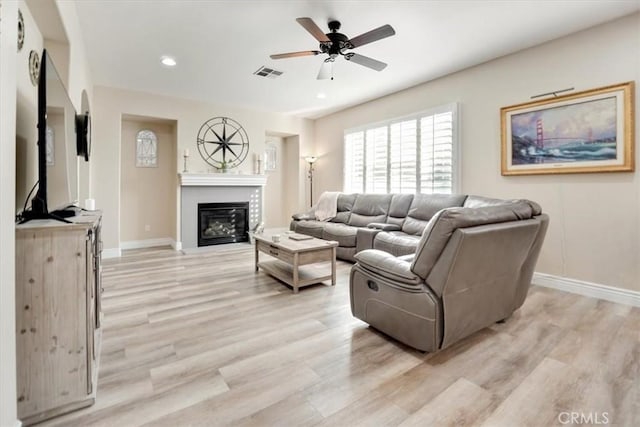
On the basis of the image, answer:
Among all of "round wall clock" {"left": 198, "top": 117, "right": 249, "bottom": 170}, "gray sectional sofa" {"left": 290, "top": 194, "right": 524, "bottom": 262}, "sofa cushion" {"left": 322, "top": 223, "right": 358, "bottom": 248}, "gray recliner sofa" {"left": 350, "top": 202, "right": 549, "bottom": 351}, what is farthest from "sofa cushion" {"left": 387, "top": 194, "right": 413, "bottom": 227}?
"round wall clock" {"left": 198, "top": 117, "right": 249, "bottom": 170}

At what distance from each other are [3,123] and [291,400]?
1735 mm

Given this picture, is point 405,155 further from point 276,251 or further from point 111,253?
point 111,253

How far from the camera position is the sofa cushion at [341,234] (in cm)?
457

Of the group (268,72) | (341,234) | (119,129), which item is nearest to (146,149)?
(119,129)

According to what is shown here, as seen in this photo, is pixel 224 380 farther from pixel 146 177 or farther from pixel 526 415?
pixel 146 177

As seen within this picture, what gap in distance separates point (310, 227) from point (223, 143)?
2468 mm

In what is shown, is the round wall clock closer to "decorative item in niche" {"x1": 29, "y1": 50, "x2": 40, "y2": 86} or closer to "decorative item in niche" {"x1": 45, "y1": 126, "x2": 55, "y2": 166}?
"decorative item in niche" {"x1": 29, "y1": 50, "x2": 40, "y2": 86}

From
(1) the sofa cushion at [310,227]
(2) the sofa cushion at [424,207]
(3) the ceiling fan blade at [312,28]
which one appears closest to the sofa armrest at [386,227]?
(2) the sofa cushion at [424,207]

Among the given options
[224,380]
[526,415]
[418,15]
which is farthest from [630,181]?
[224,380]

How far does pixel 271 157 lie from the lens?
7258mm

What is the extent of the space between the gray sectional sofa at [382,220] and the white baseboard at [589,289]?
1058 millimetres

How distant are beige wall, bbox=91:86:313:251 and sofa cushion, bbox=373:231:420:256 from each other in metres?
3.40

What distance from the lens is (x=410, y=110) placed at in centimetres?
495

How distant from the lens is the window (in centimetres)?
444
